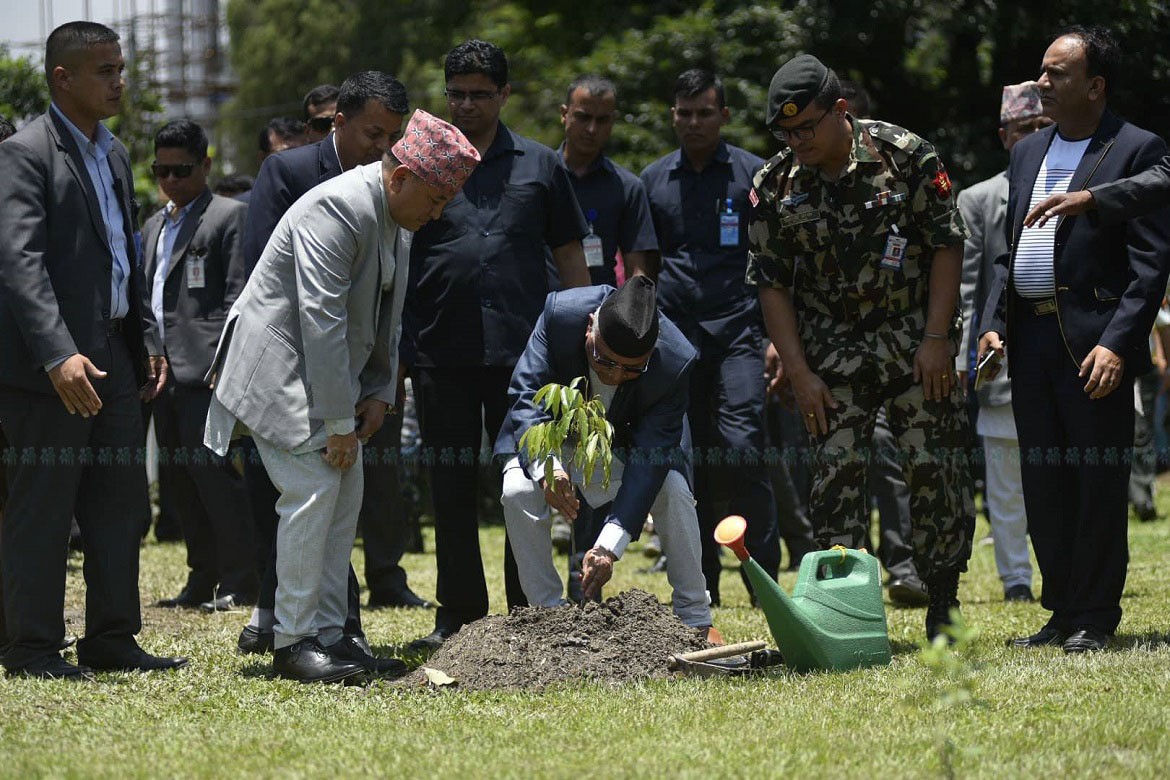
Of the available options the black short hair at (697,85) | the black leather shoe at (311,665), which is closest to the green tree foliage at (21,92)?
the black short hair at (697,85)

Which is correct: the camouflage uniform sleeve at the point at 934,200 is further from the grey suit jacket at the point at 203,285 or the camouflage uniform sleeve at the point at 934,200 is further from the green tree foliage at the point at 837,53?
the green tree foliage at the point at 837,53

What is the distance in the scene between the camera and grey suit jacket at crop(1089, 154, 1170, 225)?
5648mm

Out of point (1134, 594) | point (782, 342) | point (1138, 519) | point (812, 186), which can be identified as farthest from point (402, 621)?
point (1138, 519)

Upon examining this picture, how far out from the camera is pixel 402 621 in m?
7.46

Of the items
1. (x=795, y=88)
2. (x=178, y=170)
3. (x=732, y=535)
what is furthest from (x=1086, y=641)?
(x=178, y=170)

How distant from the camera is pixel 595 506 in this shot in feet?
20.5

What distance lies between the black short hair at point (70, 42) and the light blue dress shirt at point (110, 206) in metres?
0.17

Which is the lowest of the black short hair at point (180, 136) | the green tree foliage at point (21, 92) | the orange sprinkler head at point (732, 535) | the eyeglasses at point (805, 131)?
the orange sprinkler head at point (732, 535)

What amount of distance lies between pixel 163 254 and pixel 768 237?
3792mm

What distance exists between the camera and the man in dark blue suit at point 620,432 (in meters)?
5.75

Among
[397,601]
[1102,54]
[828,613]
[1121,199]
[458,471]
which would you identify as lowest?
[397,601]

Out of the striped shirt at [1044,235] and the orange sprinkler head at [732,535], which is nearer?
the orange sprinkler head at [732,535]

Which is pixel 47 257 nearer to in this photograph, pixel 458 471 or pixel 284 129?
pixel 458 471

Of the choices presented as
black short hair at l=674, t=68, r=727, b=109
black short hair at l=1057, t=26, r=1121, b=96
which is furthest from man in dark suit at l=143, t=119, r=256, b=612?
black short hair at l=1057, t=26, r=1121, b=96
